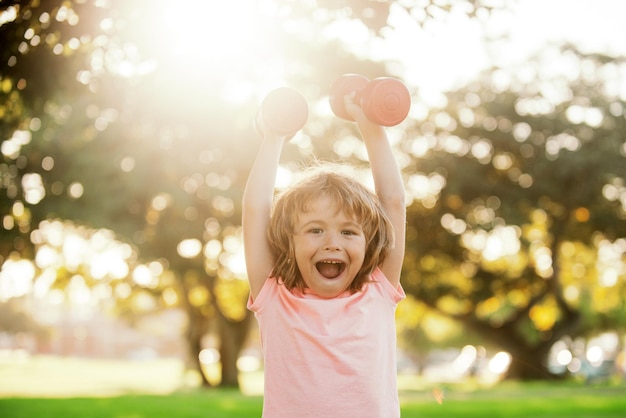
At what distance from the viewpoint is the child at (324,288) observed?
2.44 metres

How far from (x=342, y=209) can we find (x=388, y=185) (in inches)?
11.8

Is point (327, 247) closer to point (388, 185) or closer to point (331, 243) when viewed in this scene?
point (331, 243)

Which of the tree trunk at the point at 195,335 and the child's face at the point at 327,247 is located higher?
the child's face at the point at 327,247

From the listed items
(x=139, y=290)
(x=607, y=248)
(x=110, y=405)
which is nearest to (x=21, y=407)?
(x=110, y=405)

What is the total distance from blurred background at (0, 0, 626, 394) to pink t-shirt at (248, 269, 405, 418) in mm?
3004

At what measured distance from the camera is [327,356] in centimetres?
245

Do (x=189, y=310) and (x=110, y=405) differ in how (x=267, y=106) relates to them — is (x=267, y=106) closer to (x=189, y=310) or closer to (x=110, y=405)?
(x=110, y=405)

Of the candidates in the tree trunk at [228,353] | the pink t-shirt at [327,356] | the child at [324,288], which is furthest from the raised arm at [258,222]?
the tree trunk at [228,353]

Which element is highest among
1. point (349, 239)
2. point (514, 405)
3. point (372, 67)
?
point (372, 67)

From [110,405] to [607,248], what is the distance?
20595 mm

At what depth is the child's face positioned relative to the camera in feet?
8.30

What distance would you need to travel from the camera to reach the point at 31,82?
6.28 metres

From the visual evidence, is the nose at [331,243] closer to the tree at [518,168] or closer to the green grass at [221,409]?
the green grass at [221,409]

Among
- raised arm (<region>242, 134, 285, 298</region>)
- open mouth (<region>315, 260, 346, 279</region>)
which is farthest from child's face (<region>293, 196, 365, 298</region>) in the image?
raised arm (<region>242, 134, 285, 298</region>)
